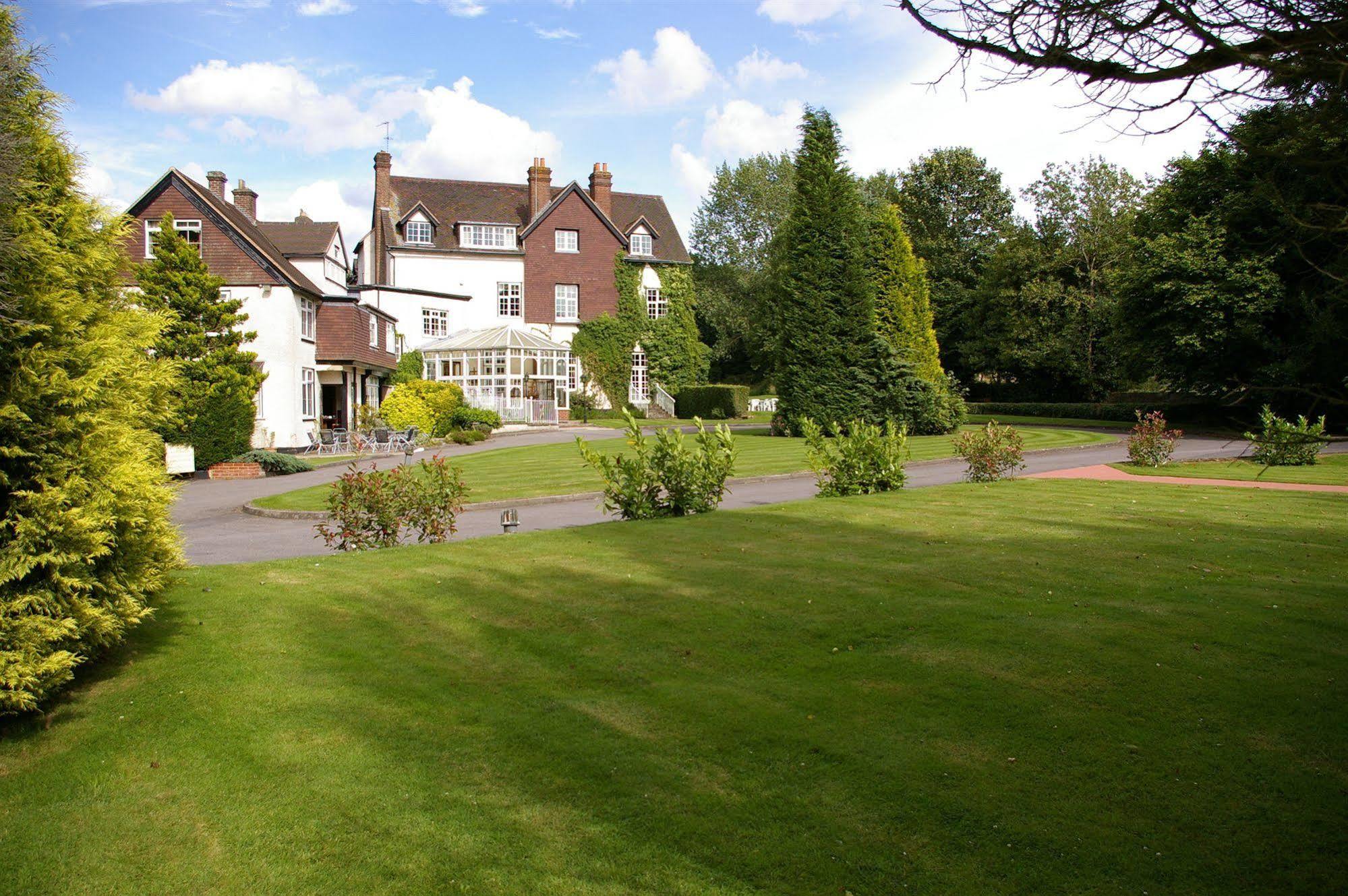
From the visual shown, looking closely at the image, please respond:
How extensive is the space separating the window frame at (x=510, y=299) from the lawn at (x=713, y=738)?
46141 millimetres

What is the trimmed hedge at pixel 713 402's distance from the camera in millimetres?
50844

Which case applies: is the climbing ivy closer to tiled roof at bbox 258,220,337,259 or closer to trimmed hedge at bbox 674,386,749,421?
trimmed hedge at bbox 674,386,749,421

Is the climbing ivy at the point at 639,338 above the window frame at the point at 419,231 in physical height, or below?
below

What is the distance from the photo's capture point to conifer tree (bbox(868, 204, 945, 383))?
37.5 metres

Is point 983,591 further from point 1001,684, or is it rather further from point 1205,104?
point 1205,104

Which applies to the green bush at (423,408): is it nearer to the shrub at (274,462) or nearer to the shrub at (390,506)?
the shrub at (274,462)

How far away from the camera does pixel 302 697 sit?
578cm

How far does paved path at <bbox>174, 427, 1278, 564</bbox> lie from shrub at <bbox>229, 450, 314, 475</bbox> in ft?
1.10

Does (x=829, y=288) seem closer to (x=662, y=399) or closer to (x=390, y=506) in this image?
(x=662, y=399)

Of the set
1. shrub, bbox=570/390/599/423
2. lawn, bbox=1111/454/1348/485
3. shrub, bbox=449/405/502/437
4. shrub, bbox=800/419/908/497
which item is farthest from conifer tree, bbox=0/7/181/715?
shrub, bbox=570/390/599/423

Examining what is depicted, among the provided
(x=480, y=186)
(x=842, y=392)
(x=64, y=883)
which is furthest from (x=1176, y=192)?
(x=64, y=883)

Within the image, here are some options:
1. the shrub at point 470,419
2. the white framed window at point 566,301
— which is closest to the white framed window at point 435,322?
the white framed window at point 566,301

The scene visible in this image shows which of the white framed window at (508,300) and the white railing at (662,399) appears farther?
the white framed window at (508,300)

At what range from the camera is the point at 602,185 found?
55.2 metres
